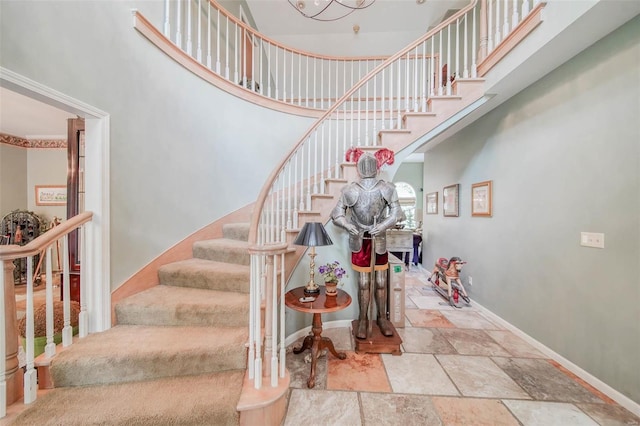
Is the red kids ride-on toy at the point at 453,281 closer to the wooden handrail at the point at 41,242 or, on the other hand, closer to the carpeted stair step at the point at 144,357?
the carpeted stair step at the point at 144,357

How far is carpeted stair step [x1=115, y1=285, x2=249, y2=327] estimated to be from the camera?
1.65 metres

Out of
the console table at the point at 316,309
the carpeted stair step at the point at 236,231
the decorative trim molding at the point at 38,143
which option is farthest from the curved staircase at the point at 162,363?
the decorative trim molding at the point at 38,143

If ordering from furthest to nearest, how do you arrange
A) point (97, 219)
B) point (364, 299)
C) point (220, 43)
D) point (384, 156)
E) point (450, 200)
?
point (450, 200)
point (220, 43)
point (384, 156)
point (364, 299)
point (97, 219)

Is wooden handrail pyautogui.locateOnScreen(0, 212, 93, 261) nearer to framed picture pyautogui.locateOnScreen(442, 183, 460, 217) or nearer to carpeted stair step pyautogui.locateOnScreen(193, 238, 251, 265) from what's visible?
carpeted stair step pyautogui.locateOnScreen(193, 238, 251, 265)

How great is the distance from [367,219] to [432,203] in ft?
9.82

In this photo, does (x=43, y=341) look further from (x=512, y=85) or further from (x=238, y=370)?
(x=512, y=85)

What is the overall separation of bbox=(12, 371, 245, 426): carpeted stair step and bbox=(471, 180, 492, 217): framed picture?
320 centimetres

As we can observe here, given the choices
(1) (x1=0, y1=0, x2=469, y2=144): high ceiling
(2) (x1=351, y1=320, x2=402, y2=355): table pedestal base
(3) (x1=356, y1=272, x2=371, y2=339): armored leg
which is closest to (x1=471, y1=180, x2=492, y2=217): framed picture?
(3) (x1=356, y1=272, x2=371, y2=339): armored leg

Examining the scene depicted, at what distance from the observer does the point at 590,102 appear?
1.76 m

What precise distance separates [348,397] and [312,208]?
1.62 metres

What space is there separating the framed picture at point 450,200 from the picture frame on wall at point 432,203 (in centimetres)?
32

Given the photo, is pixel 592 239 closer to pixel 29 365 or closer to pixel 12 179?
pixel 29 365

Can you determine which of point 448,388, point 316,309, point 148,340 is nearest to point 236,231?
point 148,340

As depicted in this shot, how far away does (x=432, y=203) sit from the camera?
14.8 feet
